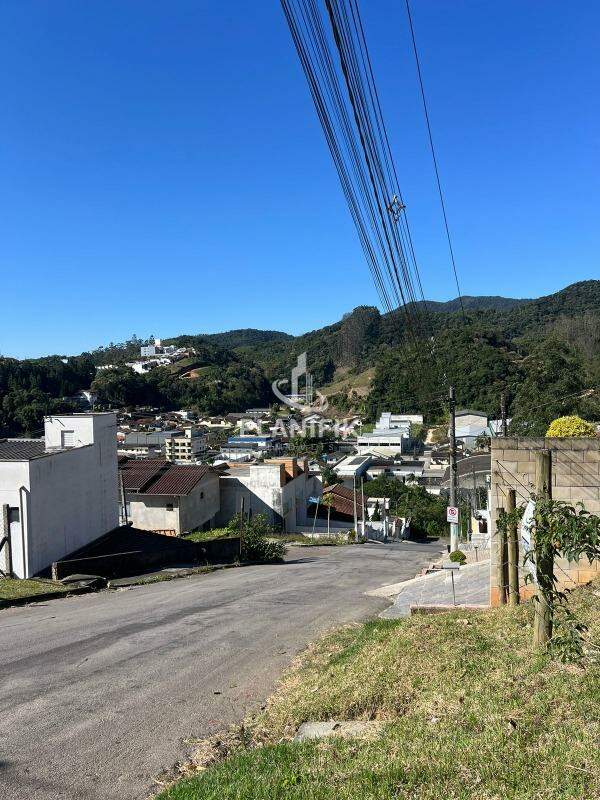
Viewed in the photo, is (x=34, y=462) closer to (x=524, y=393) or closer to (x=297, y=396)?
(x=524, y=393)

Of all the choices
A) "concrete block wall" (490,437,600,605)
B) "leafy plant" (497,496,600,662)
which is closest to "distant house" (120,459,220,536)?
"concrete block wall" (490,437,600,605)

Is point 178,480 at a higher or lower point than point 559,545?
lower

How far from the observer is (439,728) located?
4.29 meters

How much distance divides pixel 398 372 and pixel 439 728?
110100 mm

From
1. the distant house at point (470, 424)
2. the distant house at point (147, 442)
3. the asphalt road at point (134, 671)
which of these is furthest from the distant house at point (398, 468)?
the asphalt road at point (134, 671)

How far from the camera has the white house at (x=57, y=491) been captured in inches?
584

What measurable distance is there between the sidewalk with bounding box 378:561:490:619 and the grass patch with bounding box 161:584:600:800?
8.78 feet

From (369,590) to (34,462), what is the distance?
898 cm

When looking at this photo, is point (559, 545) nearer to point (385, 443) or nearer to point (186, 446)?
point (385, 443)

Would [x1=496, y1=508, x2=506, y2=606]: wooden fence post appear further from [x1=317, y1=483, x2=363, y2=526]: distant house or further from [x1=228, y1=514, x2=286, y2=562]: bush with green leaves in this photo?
[x1=317, y1=483, x2=363, y2=526]: distant house

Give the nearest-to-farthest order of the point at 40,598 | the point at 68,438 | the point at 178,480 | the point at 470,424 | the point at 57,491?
the point at 40,598 < the point at 57,491 < the point at 68,438 < the point at 178,480 < the point at 470,424

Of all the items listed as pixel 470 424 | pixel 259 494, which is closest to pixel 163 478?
pixel 259 494

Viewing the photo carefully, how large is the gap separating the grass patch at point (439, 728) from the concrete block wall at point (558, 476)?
1244mm

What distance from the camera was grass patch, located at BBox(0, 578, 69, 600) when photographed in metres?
11.9
